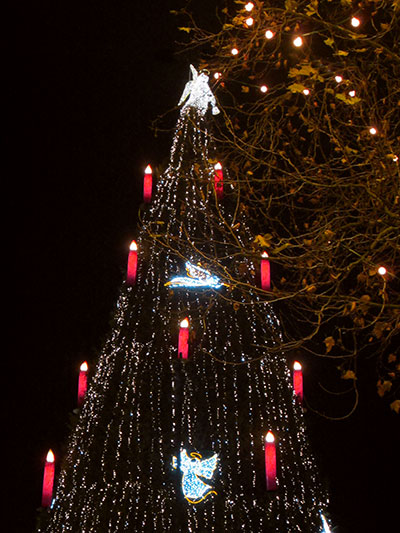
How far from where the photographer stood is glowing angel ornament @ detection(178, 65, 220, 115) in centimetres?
580

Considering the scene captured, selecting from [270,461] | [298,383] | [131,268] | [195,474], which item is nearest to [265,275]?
[298,383]

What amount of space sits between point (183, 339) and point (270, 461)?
1.07 m

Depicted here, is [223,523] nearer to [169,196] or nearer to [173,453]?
[173,453]

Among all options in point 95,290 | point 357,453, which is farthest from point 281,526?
point 95,290

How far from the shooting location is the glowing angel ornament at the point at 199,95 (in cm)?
580

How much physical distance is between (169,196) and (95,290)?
142 inches

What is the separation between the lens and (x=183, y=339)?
196 inches

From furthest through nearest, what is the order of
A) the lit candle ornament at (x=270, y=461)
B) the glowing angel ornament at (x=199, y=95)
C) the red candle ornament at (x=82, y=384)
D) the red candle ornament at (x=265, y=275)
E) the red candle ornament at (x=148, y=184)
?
the glowing angel ornament at (x=199, y=95), the red candle ornament at (x=148, y=184), the red candle ornament at (x=82, y=384), the red candle ornament at (x=265, y=275), the lit candle ornament at (x=270, y=461)

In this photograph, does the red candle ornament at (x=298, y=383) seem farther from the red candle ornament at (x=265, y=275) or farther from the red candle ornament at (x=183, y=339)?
the red candle ornament at (x=183, y=339)

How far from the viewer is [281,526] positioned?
4.76 metres

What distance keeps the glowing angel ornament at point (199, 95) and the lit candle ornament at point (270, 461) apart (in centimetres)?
278

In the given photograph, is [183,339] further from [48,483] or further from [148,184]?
[48,483]

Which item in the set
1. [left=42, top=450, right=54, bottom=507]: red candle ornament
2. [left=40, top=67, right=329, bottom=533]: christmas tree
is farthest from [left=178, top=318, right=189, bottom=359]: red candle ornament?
[left=42, top=450, right=54, bottom=507]: red candle ornament

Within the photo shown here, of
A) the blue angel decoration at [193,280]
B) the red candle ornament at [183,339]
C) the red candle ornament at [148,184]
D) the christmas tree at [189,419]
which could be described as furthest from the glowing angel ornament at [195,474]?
the red candle ornament at [148,184]
